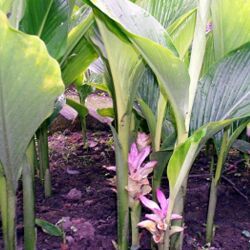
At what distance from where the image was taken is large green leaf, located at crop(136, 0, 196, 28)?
0.92 metres

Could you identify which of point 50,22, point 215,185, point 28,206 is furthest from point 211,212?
point 50,22

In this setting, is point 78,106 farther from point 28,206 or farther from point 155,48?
point 155,48

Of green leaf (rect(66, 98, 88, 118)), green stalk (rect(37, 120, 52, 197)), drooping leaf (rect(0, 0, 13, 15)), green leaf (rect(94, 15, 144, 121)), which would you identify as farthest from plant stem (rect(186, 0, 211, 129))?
green leaf (rect(66, 98, 88, 118))

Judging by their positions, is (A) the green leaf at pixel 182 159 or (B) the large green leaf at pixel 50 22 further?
(B) the large green leaf at pixel 50 22

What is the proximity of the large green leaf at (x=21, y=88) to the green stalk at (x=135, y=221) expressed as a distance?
0.81ft

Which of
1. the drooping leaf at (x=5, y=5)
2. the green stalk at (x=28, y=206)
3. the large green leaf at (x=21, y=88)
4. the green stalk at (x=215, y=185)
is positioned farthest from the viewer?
the green stalk at (x=215, y=185)

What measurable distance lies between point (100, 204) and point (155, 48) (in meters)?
0.66

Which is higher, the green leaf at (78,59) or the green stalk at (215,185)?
the green leaf at (78,59)

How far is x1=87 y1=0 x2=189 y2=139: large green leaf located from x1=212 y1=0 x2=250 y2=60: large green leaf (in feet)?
0.46

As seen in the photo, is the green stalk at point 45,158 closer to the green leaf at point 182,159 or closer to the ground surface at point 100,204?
the ground surface at point 100,204

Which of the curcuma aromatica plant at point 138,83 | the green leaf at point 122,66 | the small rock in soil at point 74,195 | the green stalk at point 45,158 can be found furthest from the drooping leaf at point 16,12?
the small rock in soil at point 74,195

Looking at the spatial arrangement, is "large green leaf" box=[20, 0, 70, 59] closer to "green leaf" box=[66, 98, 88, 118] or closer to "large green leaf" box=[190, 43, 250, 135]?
"large green leaf" box=[190, 43, 250, 135]

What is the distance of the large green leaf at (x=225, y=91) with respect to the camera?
0.82 meters

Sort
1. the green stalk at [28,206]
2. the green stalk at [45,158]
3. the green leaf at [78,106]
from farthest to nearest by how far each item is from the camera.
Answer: the green leaf at [78,106] < the green stalk at [45,158] < the green stalk at [28,206]
